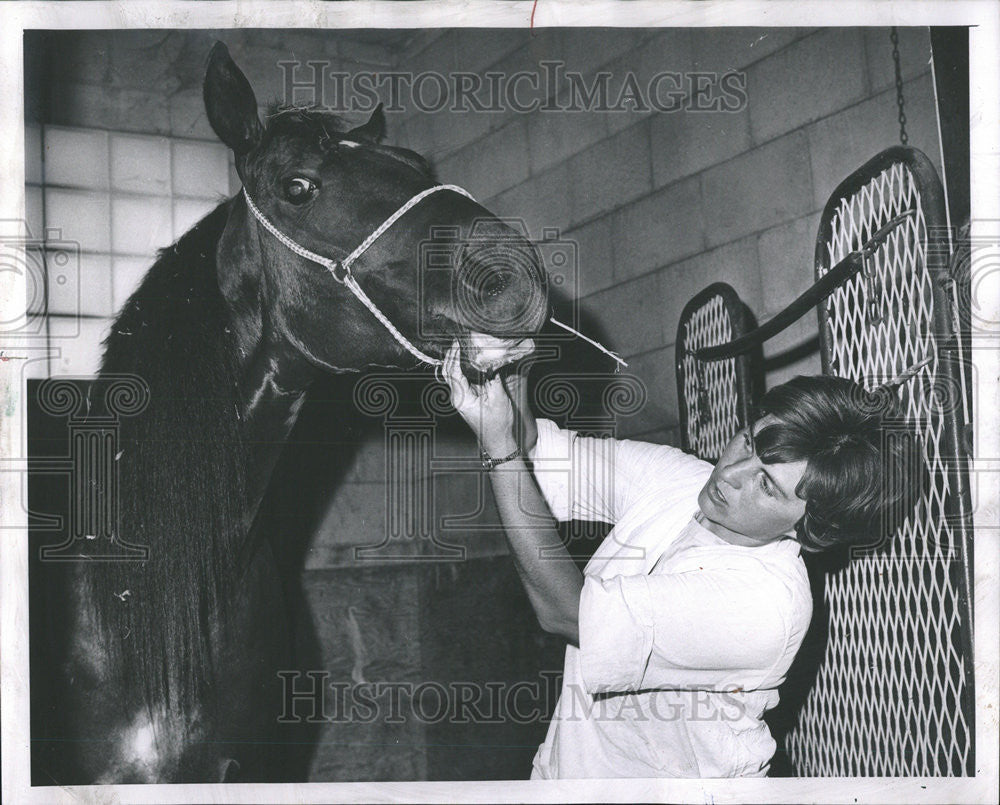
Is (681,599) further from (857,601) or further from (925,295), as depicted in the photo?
(925,295)

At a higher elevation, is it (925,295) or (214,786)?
(925,295)

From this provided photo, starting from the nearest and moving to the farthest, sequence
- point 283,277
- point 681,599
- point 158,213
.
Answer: point 681,599, point 283,277, point 158,213

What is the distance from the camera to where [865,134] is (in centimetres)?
125

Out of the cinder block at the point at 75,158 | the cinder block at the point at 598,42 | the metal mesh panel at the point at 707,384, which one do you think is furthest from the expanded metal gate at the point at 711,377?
the cinder block at the point at 75,158

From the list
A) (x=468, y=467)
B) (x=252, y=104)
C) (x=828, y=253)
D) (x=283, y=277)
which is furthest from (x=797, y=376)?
(x=252, y=104)

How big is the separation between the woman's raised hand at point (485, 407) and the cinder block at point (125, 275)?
452 mm

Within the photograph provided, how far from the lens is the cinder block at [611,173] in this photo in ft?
4.57

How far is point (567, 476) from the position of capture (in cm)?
128

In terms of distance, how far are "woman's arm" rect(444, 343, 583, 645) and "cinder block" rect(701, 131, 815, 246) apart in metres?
0.43

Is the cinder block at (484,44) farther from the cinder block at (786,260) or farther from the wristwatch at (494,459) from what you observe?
the wristwatch at (494,459)

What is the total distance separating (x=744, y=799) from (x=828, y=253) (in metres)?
0.74

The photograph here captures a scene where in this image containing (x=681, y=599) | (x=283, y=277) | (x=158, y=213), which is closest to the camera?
(x=681, y=599)

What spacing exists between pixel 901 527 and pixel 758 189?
51 cm

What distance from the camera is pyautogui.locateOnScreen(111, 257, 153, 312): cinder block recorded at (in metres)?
1.27
